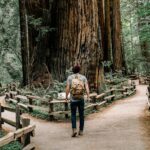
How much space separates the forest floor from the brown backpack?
3.66ft

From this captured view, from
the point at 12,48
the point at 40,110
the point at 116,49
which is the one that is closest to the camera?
the point at 40,110

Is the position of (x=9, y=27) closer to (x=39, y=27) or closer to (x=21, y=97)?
(x=39, y=27)

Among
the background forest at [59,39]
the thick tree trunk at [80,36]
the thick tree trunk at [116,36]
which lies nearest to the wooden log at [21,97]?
the background forest at [59,39]

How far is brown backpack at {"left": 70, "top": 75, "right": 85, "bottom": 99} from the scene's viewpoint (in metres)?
10.6

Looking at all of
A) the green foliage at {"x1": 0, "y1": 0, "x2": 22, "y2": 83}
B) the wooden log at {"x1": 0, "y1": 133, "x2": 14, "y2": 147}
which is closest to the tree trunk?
the green foliage at {"x1": 0, "y1": 0, "x2": 22, "y2": 83}

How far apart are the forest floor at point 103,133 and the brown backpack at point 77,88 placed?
1116 millimetres

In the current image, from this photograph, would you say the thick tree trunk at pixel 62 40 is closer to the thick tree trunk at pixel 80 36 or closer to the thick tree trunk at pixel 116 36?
the thick tree trunk at pixel 80 36

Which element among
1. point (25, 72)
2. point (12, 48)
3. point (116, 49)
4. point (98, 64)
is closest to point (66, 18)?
point (98, 64)

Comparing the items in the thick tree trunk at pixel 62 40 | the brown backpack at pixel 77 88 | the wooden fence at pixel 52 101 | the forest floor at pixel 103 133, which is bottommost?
the forest floor at pixel 103 133

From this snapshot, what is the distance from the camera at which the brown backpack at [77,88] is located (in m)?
10.6

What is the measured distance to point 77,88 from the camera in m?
10.6

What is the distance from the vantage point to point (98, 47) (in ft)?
58.1

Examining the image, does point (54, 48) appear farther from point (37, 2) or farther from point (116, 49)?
point (116, 49)

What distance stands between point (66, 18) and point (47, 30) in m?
1.29
